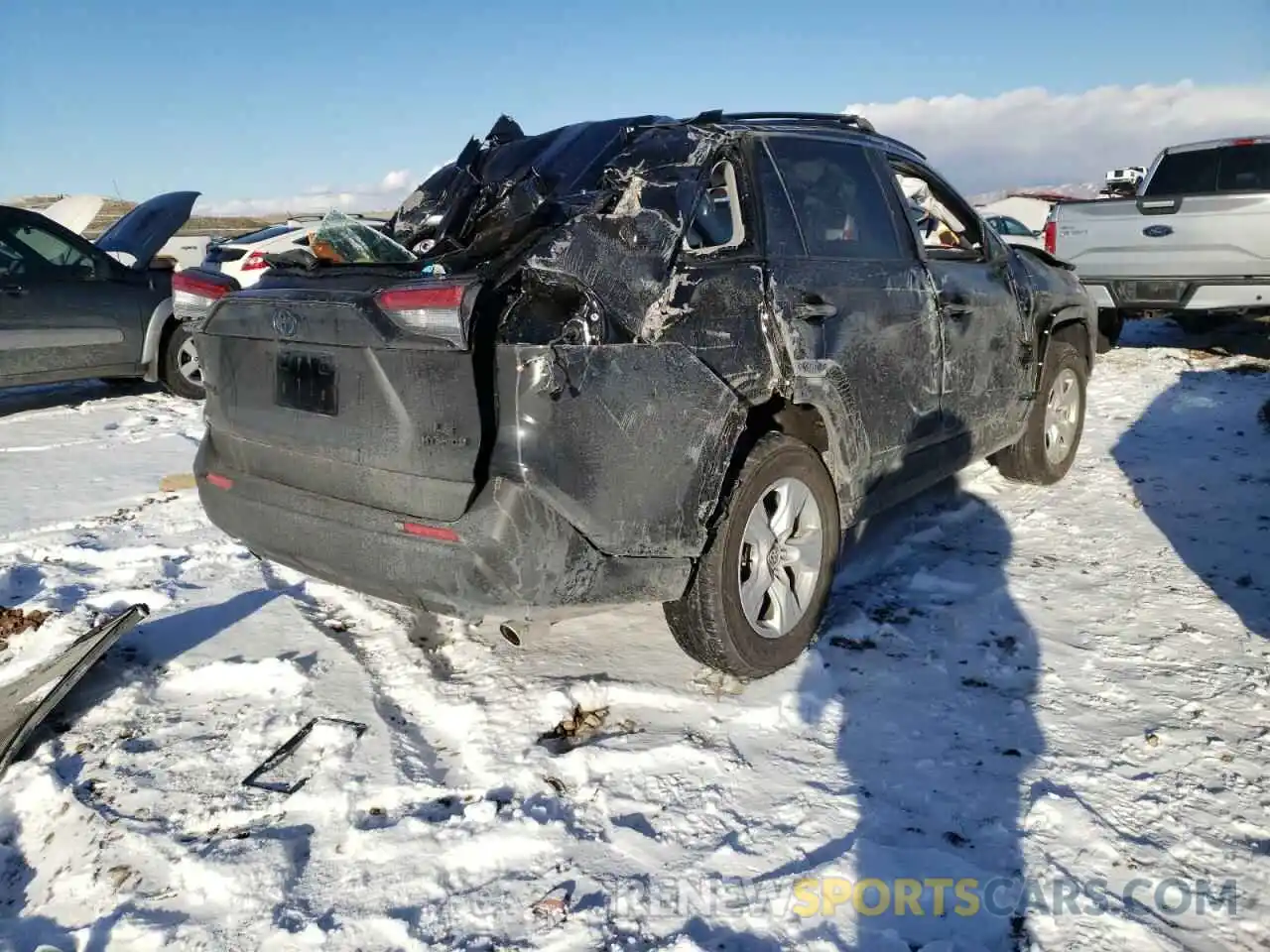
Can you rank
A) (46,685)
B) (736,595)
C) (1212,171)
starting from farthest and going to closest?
1. (1212,171)
2. (736,595)
3. (46,685)

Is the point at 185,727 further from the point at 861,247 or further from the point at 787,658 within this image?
the point at 861,247

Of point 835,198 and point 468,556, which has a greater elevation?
point 835,198

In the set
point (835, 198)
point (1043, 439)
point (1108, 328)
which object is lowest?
point (1043, 439)

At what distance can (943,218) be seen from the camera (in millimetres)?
4871

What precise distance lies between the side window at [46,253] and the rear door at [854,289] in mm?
6700

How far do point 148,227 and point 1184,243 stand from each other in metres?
9.32

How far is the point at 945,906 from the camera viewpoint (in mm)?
2330

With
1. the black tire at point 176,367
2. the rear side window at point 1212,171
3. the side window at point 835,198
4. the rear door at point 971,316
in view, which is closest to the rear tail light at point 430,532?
the side window at point 835,198

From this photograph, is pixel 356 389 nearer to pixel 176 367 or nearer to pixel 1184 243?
pixel 176 367

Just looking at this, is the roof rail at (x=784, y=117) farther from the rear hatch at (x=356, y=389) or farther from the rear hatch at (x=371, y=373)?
the rear hatch at (x=356, y=389)

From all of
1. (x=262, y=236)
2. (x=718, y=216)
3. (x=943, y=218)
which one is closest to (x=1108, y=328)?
(x=943, y=218)

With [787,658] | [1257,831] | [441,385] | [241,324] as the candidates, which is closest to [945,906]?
[1257,831]

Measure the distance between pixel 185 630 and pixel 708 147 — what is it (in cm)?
272

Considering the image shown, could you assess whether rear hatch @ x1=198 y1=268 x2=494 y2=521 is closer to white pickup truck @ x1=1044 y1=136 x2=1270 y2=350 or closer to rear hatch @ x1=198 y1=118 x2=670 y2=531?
rear hatch @ x1=198 y1=118 x2=670 y2=531
